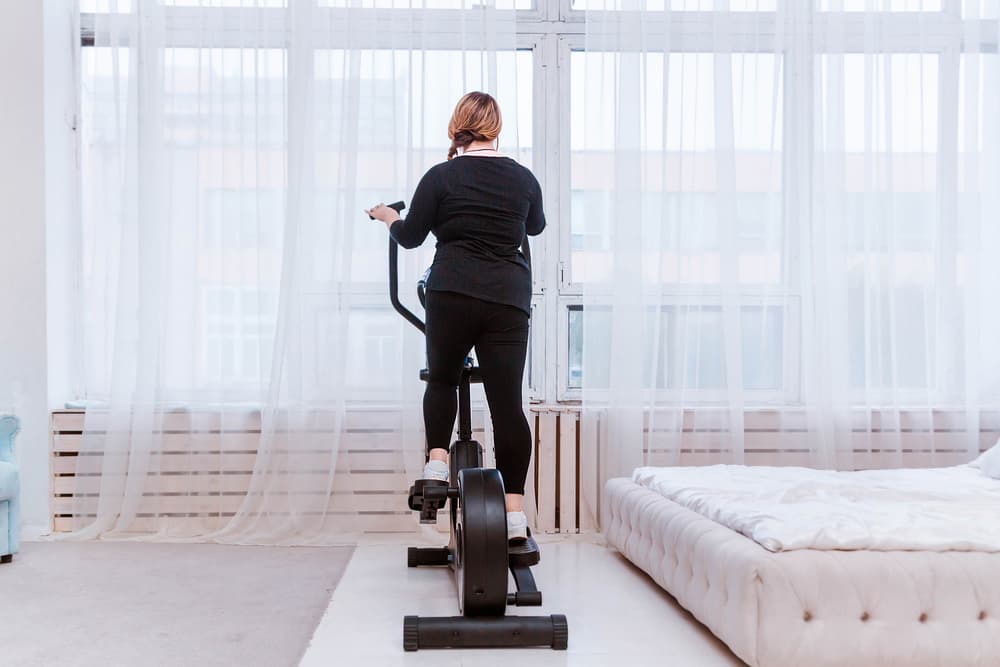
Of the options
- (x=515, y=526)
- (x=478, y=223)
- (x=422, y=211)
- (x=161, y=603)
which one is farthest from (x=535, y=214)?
(x=161, y=603)

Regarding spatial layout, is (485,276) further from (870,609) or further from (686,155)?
(686,155)

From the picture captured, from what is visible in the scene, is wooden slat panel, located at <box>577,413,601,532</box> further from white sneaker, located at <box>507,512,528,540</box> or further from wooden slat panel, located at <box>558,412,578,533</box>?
white sneaker, located at <box>507,512,528,540</box>

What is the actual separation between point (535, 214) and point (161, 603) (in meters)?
1.70

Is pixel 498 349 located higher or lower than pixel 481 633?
higher

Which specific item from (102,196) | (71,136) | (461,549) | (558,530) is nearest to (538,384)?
(558,530)

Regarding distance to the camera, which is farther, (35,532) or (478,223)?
(35,532)

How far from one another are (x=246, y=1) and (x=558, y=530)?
8.93 ft

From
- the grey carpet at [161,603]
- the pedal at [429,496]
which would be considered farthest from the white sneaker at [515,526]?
the grey carpet at [161,603]

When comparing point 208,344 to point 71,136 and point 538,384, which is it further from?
point 538,384

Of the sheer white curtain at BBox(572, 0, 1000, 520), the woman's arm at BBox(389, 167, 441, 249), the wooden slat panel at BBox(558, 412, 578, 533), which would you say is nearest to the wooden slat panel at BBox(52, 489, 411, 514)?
the wooden slat panel at BBox(558, 412, 578, 533)

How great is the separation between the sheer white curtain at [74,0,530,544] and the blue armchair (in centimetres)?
49

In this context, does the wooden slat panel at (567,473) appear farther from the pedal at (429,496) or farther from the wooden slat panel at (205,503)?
the pedal at (429,496)

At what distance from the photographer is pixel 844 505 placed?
8.45ft

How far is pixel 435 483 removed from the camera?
8.94 feet
